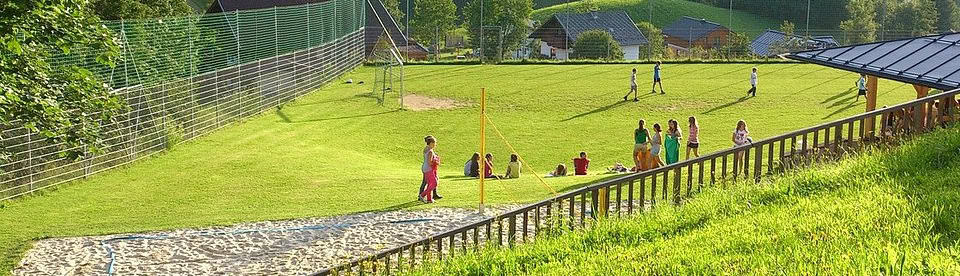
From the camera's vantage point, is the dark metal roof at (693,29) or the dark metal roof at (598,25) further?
the dark metal roof at (693,29)

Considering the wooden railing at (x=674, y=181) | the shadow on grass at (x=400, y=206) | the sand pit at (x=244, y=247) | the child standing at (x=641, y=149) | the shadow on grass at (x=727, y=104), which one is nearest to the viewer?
the wooden railing at (x=674, y=181)

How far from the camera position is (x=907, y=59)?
1762 centimetres

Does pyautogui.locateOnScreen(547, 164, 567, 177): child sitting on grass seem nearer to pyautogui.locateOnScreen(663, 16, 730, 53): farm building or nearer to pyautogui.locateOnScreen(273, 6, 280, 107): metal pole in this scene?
pyautogui.locateOnScreen(273, 6, 280, 107): metal pole

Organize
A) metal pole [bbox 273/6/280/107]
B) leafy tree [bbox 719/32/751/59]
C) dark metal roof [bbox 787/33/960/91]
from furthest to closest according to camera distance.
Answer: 1. leafy tree [bbox 719/32/751/59]
2. metal pole [bbox 273/6/280/107]
3. dark metal roof [bbox 787/33/960/91]

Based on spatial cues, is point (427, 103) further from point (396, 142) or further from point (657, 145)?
point (657, 145)

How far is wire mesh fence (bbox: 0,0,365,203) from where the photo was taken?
17016 millimetres

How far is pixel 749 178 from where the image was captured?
10.2m

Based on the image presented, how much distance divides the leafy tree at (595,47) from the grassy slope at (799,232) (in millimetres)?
37518

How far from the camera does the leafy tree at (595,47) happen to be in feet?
155

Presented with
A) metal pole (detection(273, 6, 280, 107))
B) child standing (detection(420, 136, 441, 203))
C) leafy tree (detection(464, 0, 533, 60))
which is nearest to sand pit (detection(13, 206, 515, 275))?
child standing (detection(420, 136, 441, 203))

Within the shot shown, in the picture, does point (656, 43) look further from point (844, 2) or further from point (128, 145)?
point (128, 145)

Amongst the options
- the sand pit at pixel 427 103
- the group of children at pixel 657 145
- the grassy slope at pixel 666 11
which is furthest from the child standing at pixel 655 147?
the grassy slope at pixel 666 11

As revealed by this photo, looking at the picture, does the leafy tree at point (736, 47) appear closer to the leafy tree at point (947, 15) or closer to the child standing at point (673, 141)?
the leafy tree at point (947, 15)

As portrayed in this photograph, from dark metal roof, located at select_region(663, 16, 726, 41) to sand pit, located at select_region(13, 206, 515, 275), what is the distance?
47.7m
